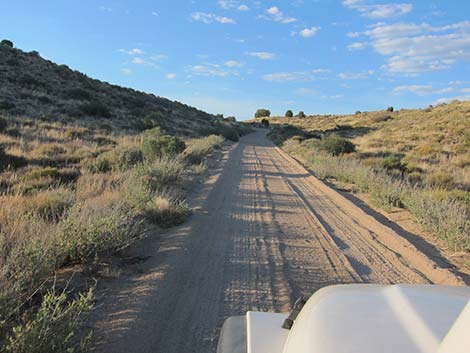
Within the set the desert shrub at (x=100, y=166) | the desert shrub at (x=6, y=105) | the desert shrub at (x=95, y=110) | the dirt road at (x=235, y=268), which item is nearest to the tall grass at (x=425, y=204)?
the dirt road at (x=235, y=268)

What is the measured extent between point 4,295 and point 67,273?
1802mm

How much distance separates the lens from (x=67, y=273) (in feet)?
17.8

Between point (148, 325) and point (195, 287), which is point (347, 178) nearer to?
point (195, 287)

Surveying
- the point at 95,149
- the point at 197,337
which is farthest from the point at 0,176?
the point at 197,337

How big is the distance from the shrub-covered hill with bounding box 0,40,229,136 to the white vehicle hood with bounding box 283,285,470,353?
31.1 meters

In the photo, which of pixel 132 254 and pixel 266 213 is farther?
pixel 266 213

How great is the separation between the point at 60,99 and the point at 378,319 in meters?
44.8

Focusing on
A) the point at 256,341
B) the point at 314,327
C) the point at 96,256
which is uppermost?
the point at 314,327

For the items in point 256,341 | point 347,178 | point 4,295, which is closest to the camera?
point 256,341

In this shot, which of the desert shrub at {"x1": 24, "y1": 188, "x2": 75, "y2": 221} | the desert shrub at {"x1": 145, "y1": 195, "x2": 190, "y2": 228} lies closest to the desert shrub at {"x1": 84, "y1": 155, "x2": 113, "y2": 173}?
the desert shrub at {"x1": 24, "y1": 188, "x2": 75, "y2": 221}

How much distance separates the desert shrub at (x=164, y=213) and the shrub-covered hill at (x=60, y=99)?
24.0 meters

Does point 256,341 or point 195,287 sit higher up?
point 256,341

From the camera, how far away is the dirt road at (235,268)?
4.41 m

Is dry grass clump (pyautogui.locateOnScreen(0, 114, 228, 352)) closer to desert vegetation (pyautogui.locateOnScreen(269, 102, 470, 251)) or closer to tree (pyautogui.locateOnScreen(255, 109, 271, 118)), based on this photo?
desert vegetation (pyautogui.locateOnScreen(269, 102, 470, 251))
